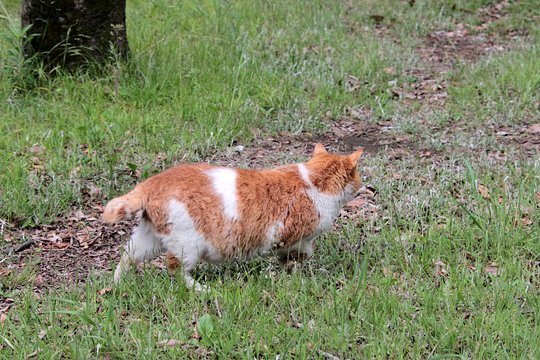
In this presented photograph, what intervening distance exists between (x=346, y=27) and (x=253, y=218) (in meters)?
5.89

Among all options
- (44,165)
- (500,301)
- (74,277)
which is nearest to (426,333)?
(500,301)

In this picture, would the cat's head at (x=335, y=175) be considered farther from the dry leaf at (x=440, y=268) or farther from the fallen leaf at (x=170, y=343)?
the fallen leaf at (x=170, y=343)

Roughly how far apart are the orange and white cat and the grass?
0.18m

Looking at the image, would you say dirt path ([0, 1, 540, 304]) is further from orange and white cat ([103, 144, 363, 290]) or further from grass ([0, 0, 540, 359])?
orange and white cat ([103, 144, 363, 290])

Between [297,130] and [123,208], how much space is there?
3.15 m

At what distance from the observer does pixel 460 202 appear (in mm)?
5348

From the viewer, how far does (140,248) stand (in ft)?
15.0

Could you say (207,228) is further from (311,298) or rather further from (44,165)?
(44,165)

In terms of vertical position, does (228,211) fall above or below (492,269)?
above

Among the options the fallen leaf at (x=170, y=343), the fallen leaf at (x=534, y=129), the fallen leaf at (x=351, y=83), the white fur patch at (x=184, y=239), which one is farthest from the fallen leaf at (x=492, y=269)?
the fallen leaf at (x=351, y=83)

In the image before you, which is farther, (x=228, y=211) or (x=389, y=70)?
(x=389, y=70)

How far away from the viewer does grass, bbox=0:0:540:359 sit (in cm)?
382

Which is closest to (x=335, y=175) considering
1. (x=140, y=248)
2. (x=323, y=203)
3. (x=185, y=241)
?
(x=323, y=203)

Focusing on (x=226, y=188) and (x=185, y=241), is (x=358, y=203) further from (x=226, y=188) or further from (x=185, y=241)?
(x=185, y=241)
